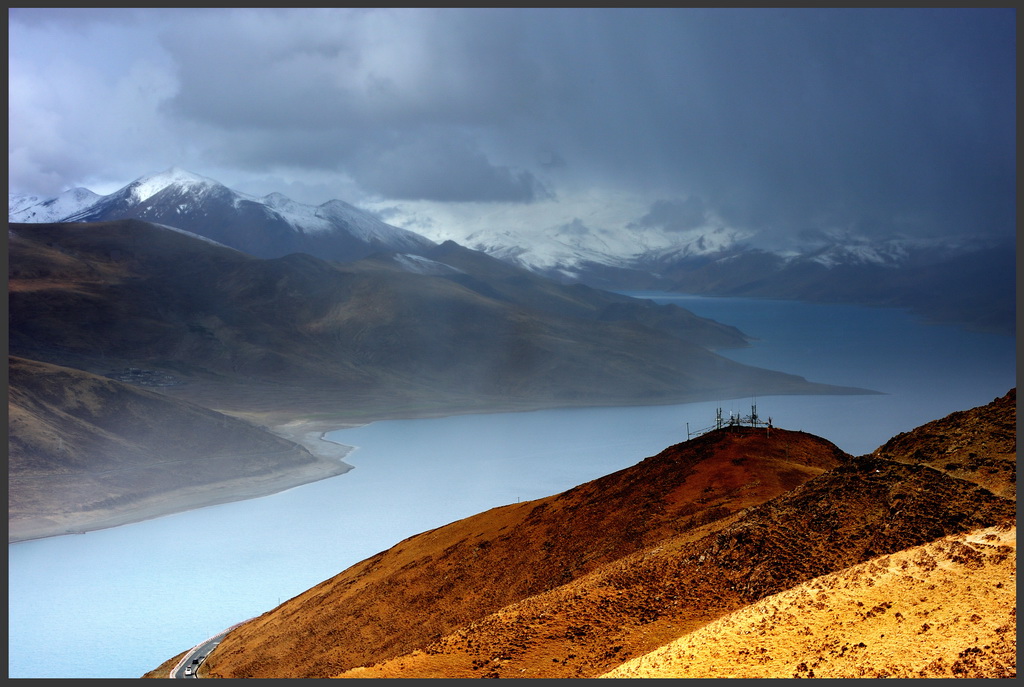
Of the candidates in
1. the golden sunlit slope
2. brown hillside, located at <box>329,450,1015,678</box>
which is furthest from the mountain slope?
the golden sunlit slope

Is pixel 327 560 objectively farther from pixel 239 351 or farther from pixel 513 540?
pixel 239 351

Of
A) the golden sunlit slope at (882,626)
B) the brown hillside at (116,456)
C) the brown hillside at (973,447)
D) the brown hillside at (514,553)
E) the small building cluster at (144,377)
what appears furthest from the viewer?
the small building cluster at (144,377)

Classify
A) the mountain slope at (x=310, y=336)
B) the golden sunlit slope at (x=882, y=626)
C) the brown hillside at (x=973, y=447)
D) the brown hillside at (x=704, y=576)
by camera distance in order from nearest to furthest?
the golden sunlit slope at (x=882, y=626) → the brown hillside at (x=704, y=576) → the brown hillside at (x=973, y=447) → the mountain slope at (x=310, y=336)

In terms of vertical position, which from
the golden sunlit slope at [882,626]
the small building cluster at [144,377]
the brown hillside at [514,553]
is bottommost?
the golden sunlit slope at [882,626]

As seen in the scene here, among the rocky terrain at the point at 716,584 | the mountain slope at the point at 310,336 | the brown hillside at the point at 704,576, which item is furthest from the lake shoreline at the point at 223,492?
the brown hillside at the point at 704,576

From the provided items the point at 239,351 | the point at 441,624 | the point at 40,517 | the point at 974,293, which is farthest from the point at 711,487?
the point at 974,293

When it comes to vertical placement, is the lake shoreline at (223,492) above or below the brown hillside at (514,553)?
above

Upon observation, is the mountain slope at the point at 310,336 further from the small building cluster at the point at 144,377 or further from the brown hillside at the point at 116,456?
the brown hillside at the point at 116,456

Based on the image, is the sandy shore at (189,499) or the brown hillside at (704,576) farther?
the sandy shore at (189,499)
